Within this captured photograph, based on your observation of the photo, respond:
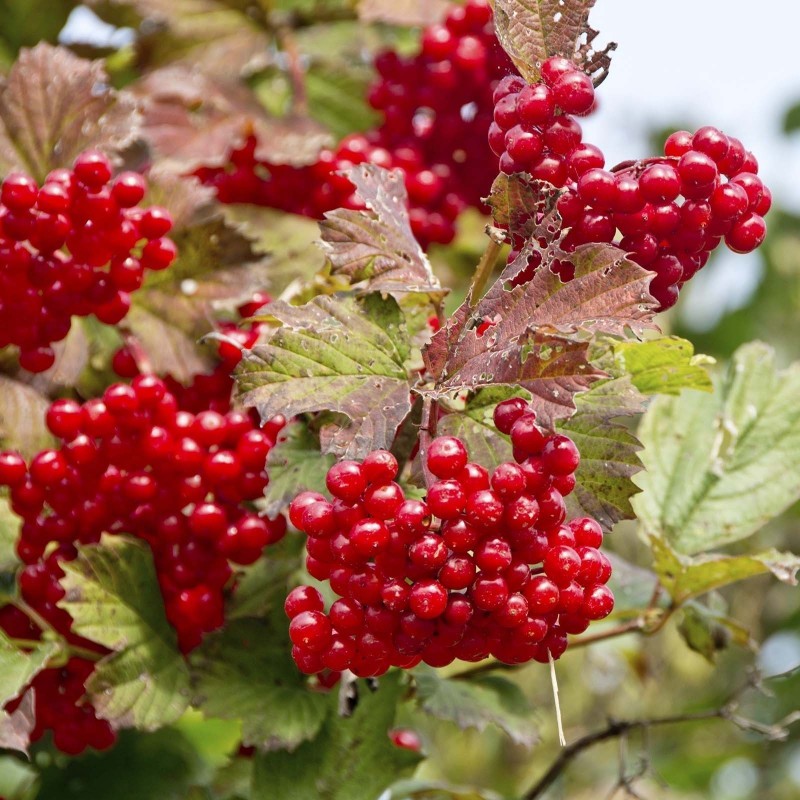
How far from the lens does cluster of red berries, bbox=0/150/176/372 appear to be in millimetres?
856

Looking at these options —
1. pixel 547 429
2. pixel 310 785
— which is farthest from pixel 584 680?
pixel 547 429

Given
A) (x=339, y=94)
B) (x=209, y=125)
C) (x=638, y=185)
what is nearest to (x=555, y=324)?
(x=638, y=185)

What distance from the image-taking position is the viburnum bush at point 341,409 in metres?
0.66

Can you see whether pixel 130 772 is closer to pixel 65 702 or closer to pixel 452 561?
pixel 65 702

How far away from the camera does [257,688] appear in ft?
2.99

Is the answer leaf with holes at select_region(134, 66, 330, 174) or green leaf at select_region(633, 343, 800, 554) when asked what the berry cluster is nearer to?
green leaf at select_region(633, 343, 800, 554)

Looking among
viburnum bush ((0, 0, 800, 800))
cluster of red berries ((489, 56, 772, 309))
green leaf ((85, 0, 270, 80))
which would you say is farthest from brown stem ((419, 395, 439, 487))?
green leaf ((85, 0, 270, 80))

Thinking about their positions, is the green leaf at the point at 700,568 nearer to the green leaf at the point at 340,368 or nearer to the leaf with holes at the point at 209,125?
the green leaf at the point at 340,368

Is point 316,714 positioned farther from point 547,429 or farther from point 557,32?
point 557,32

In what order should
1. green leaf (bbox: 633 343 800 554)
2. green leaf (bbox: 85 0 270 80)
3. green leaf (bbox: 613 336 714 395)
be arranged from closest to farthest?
1. green leaf (bbox: 613 336 714 395)
2. green leaf (bbox: 633 343 800 554)
3. green leaf (bbox: 85 0 270 80)

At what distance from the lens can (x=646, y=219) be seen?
2.25 feet

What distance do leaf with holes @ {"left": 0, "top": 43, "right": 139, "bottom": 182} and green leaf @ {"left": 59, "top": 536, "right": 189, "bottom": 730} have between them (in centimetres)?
38

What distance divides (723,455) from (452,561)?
1.97 ft

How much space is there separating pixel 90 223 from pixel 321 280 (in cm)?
20
